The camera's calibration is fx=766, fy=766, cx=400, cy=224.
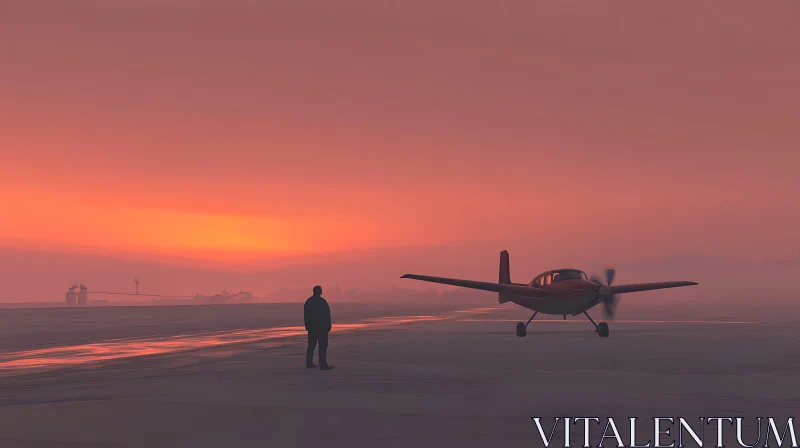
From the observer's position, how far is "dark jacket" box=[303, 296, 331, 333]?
19.2 m

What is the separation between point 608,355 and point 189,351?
13.7 meters

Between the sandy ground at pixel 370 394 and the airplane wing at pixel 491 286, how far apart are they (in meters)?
8.51

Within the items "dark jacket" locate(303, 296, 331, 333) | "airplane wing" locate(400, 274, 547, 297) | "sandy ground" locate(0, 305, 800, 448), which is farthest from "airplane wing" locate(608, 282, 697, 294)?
"dark jacket" locate(303, 296, 331, 333)

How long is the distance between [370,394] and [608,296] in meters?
21.0

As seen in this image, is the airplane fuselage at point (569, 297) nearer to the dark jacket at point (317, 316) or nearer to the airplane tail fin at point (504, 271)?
the airplane tail fin at point (504, 271)

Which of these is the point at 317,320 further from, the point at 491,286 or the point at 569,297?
the point at 491,286

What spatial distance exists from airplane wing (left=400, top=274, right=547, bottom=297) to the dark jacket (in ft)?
49.6

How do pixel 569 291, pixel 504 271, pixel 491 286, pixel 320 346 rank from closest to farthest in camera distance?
pixel 320 346, pixel 569 291, pixel 491 286, pixel 504 271

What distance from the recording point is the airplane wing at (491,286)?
3396cm

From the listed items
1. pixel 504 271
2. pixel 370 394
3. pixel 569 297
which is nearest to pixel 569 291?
pixel 569 297

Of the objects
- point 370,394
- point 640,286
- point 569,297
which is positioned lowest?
point 370,394

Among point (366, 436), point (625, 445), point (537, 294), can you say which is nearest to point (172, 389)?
point (366, 436)

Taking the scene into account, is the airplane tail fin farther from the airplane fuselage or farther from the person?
the person

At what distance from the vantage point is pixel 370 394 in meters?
14.4
